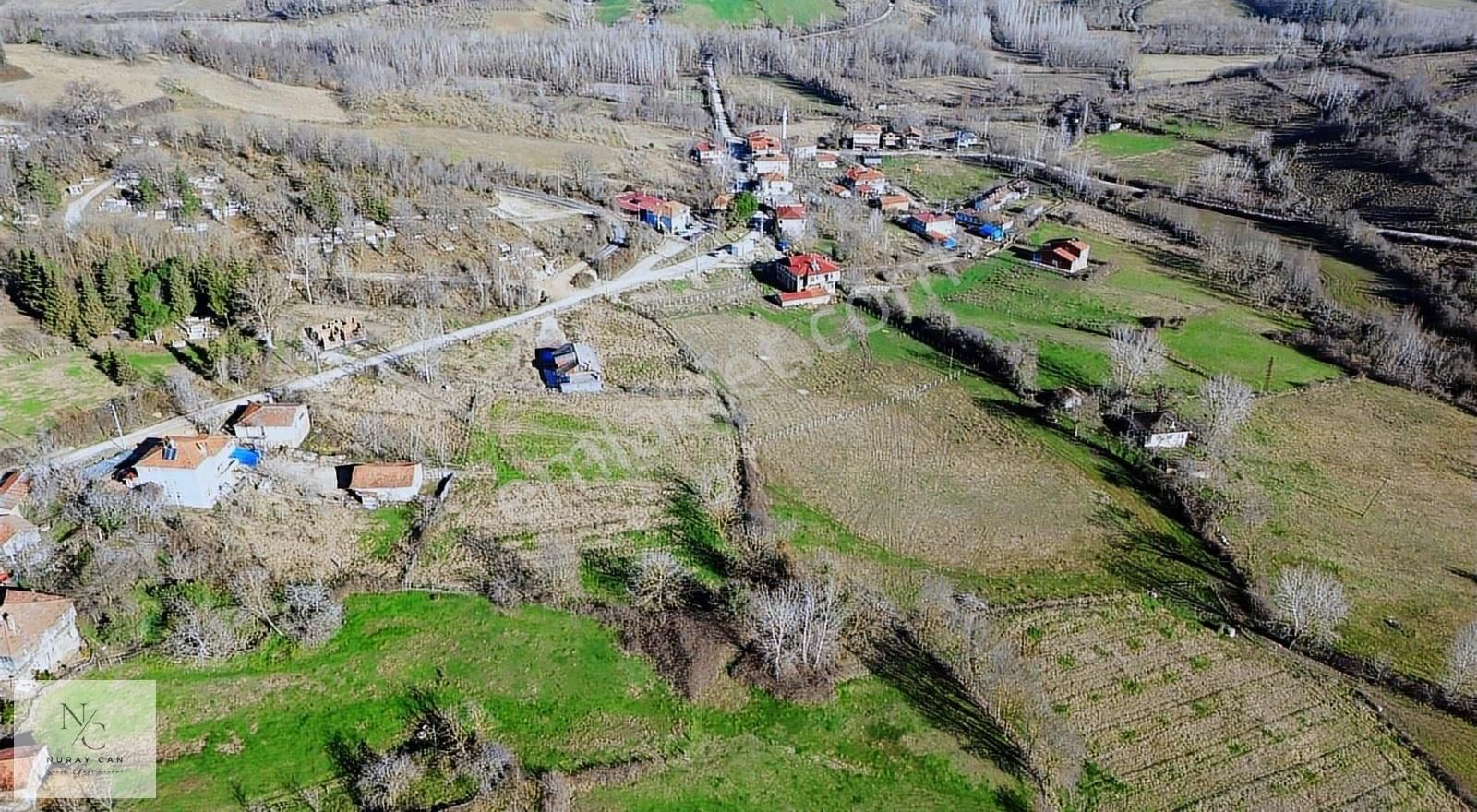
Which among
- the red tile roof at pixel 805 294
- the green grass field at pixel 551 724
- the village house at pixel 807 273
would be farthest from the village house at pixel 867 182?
the green grass field at pixel 551 724

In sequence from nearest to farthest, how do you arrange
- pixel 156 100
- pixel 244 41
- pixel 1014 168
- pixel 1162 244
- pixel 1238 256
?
pixel 1238 256 < pixel 1162 244 < pixel 156 100 < pixel 1014 168 < pixel 244 41

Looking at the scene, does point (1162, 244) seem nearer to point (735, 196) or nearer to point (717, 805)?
point (735, 196)

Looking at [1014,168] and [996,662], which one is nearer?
[996,662]

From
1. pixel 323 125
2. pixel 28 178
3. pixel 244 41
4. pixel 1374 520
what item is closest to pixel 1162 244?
pixel 1374 520

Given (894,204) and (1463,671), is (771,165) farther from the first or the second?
(1463,671)

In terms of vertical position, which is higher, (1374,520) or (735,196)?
(735,196)

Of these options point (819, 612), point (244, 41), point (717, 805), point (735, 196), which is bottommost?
point (717, 805)

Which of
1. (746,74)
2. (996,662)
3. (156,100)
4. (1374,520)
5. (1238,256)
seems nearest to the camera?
(996,662)

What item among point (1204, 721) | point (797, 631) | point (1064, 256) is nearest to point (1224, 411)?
point (1204, 721)
